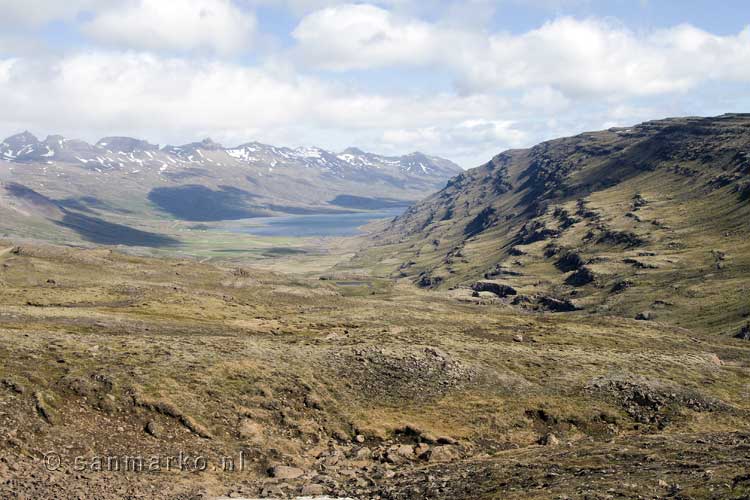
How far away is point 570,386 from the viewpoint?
5450 cm

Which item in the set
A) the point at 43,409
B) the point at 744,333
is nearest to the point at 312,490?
the point at 43,409

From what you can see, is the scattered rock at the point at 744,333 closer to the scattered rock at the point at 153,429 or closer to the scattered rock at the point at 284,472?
the scattered rock at the point at 284,472

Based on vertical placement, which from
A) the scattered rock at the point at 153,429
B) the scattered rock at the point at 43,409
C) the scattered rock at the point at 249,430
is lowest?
the scattered rock at the point at 249,430

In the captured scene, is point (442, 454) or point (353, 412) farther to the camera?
point (353, 412)

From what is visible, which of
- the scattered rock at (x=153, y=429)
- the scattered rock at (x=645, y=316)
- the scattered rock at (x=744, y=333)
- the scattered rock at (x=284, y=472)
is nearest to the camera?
the scattered rock at (x=284, y=472)

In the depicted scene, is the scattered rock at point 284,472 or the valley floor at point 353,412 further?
the scattered rock at point 284,472

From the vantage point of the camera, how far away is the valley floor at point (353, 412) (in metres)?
33.8

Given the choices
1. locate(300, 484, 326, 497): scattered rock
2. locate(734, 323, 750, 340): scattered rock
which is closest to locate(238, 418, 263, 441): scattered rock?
locate(300, 484, 326, 497): scattered rock

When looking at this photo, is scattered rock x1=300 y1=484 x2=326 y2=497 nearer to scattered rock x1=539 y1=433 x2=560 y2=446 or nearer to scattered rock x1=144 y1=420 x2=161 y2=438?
scattered rock x1=144 y1=420 x2=161 y2=438

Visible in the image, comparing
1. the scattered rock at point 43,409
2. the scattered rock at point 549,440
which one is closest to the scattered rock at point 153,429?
the scattered rock at point 43,409

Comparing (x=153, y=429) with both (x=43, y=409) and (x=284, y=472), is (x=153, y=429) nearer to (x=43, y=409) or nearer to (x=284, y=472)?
(x=43, y=409)

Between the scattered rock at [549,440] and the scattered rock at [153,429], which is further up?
the scattered rock at [153,429]

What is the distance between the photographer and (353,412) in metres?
46.9

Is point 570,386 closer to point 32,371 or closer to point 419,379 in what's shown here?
point 419,379
